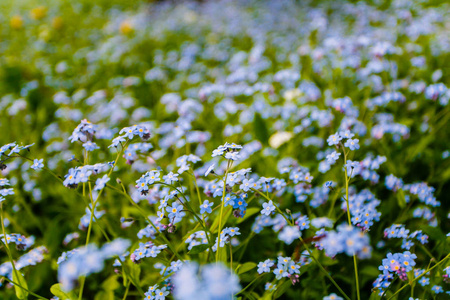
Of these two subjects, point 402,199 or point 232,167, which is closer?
point 402,199

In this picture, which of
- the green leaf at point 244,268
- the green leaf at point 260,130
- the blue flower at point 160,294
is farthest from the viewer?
the green leaf at point 260,130

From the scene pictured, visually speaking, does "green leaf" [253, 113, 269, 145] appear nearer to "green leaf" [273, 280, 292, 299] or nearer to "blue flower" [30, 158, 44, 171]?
"green leaf" [273, 280, 292, 299]

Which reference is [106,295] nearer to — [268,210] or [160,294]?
[160,294]

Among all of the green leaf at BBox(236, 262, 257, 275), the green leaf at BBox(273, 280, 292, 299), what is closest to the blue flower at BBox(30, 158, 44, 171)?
the green leaf at BBox(236, 262, 257, 275)

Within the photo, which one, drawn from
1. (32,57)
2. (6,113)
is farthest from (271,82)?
(32,57)

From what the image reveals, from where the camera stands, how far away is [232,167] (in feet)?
7.15

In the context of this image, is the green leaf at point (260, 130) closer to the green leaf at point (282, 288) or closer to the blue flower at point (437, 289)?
the green leaf at point (282, 288)

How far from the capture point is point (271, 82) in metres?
3.66

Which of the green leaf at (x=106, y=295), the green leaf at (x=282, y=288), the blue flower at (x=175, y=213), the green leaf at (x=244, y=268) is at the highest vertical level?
the blue flower at (x=175, y=213)

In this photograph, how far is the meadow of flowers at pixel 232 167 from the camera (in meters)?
1.48

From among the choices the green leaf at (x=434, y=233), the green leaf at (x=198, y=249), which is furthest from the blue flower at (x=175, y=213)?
the green leaf at (x=434, y=233)

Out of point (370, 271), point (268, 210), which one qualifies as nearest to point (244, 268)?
point (268, 210)

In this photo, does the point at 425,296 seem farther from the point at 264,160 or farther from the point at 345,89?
the point at 345,89

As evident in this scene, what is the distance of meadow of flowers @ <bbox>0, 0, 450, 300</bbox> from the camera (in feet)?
4.85
